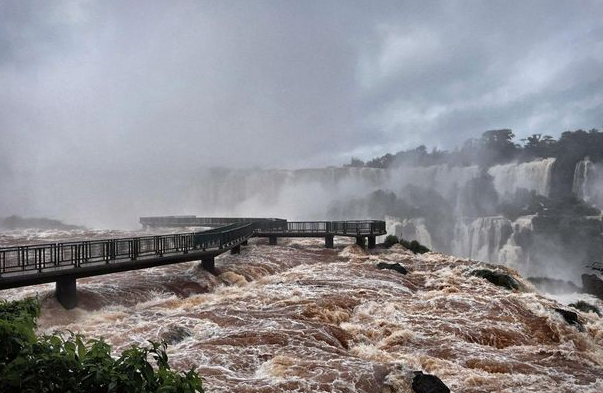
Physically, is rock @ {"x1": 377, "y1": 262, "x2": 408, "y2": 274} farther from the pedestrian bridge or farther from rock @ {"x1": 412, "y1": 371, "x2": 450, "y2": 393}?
rock @ {"x1": 412, "y1": 371, "x2": 450, "y2": 393}

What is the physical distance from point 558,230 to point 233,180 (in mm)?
59886

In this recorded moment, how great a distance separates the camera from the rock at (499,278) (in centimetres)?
2198

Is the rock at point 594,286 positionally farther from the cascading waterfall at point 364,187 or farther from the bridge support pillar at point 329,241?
the cascading waterfall at point 364,187

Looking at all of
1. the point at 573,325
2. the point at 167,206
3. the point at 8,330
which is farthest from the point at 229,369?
the point at 167,206

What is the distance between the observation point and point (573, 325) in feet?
51.8

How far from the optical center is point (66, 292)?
51.2 ft

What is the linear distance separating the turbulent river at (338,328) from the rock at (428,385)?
0.30 m

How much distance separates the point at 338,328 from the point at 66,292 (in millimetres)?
10199

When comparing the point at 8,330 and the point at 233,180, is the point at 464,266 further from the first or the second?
the point at 233,180

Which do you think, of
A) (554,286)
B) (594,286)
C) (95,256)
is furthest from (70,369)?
(554,286)

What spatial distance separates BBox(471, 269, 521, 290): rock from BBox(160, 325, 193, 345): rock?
16.5 meters

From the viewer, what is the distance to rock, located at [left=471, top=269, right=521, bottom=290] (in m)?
22.0

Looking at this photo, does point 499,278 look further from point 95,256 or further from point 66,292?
point 66,292

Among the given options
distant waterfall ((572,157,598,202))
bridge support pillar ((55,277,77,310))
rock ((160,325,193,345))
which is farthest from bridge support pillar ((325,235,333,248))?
distant waterfall ((572,157,598,202))
